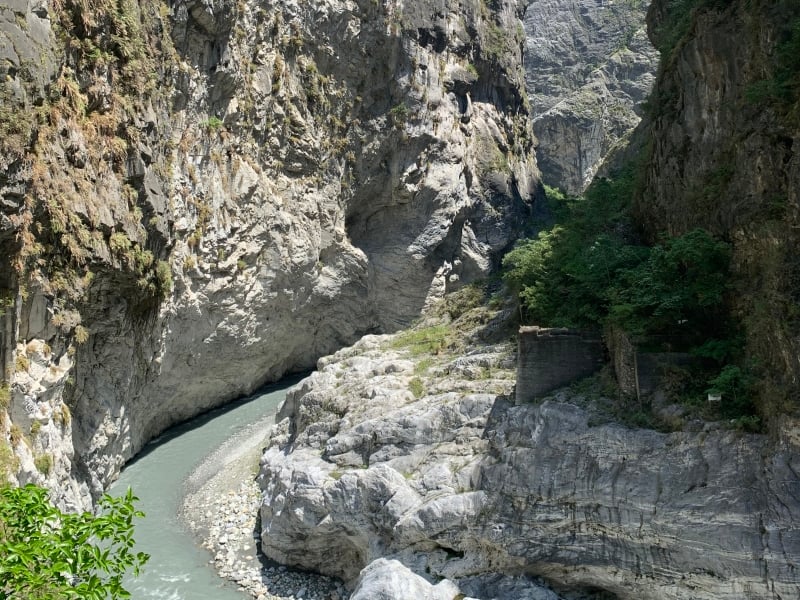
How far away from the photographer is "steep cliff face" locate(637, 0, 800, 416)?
11188 millimetres

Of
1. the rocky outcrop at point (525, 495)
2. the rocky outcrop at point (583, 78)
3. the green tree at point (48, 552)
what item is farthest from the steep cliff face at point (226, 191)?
Result: the rocky outcrop at point (583, 78)

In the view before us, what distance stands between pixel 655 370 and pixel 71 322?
15.3 meters

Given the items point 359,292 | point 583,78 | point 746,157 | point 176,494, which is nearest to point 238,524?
point 176,494

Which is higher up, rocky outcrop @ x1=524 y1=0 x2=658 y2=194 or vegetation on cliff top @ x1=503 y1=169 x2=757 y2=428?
rocky outcrop @ x1=524 y1=0 x2=658 y2=194

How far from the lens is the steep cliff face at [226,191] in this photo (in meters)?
16.6

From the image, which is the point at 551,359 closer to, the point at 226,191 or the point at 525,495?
the point at 525,495

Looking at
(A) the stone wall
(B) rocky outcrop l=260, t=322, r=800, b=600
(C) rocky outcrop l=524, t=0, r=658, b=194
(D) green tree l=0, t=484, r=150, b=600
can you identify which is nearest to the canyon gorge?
(B) rocky outcrop l=260, t=322, r=800, b=600

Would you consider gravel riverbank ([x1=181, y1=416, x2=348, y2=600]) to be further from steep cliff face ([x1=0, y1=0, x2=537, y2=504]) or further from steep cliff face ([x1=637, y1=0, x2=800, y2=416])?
steep cliff face ([x1=637, y1=0, x2=800, y2=416])

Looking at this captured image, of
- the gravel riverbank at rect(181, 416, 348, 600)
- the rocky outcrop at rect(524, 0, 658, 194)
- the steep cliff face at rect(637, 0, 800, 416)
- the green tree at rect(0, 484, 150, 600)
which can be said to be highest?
the rocky outcrop at rect(524, 0, 658, 194)

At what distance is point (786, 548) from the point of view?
33.7ft

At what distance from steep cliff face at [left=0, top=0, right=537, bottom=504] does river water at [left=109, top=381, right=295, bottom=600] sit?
94 cm

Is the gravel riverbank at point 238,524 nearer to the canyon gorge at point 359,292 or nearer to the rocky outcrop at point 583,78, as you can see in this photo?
the canyon gorge at point 359,292

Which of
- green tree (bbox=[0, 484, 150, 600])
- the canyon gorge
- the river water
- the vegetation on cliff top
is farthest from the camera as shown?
the river water

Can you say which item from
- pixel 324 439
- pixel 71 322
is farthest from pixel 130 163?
pixel 324 439
